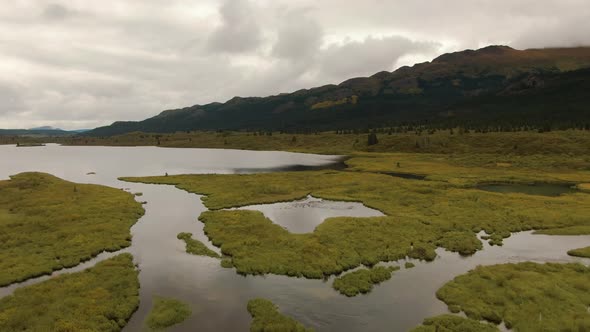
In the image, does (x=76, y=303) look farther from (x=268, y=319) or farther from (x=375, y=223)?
(x=375, y=223)

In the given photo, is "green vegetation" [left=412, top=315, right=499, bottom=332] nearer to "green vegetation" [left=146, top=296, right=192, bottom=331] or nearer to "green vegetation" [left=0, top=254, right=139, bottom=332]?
"green vegetation" [left=146, top=296, right=192, bottom=331]

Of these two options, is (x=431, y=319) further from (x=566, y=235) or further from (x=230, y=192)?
(x=230, y=192)

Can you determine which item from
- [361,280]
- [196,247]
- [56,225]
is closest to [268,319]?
[361,280]

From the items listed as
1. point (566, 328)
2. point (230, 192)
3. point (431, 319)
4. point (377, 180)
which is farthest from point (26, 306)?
point (377, 180)

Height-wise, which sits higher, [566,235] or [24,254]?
Result: [24,254]

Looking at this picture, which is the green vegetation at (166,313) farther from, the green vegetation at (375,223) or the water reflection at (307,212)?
the water reflection at (307,212)

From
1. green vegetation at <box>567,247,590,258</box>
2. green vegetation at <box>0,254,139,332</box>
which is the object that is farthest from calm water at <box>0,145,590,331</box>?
green vegetation at <box>0,254,139,332</box>
